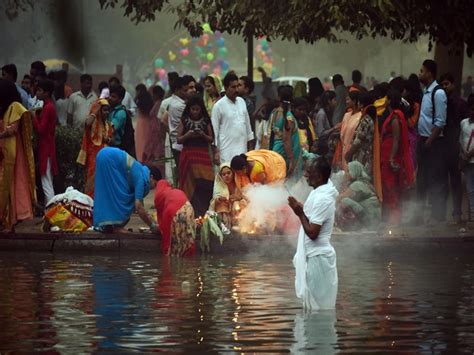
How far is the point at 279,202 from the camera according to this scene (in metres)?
18.2

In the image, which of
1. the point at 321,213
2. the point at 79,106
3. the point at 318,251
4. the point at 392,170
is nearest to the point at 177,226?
the point at 392,170

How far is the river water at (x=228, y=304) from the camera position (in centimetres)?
1141

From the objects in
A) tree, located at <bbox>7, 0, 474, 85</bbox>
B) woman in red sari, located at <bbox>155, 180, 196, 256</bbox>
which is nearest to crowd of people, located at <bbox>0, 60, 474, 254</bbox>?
woman in red sari, located at <bbox>155, 180, 196, 256</bbox>

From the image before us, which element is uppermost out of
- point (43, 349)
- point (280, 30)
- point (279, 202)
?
point (280, 30)

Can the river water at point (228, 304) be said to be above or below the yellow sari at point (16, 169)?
below

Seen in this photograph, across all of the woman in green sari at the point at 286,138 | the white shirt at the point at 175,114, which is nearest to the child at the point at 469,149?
the woman in green sari at the point at 286,138

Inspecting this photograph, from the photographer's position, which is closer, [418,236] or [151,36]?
[418,236]

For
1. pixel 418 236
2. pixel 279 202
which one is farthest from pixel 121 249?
pixel 418 236

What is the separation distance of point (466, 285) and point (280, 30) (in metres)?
9.20

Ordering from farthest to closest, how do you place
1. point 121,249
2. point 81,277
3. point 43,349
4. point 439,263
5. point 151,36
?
point 151,36 < point 121,249 < point 439,263 < point 81,277 < point 43,349

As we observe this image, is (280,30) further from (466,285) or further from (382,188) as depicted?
(466,285)

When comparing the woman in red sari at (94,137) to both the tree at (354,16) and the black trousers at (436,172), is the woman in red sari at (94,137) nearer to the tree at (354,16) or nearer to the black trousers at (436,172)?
the tree at (354,16)

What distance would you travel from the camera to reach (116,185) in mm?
18078

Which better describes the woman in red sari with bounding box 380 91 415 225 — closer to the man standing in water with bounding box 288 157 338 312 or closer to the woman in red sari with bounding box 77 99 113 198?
the woman in red sari with bounding box 77 99 113 198
